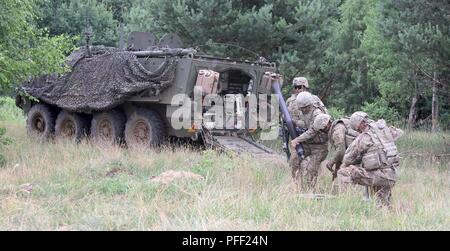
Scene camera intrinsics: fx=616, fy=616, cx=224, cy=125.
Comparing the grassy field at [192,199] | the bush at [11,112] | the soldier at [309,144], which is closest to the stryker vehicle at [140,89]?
the grassy field at [192,199]

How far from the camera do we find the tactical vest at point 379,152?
6668mm

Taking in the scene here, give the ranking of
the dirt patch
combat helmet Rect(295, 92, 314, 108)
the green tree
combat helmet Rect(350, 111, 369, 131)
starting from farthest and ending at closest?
the green tree < combat helmet Rect(295, 92, 314, 108) < the dirt patch < combat helmet Rect(350, 111, 369, 131)

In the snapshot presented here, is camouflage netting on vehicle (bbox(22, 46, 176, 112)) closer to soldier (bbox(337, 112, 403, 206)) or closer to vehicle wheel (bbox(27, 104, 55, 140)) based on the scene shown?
vehicle wheel (bbox(27, 104, 55, 140))

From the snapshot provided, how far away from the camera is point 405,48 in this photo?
35.4 feet

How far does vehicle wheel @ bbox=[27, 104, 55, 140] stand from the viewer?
13781 millimetres

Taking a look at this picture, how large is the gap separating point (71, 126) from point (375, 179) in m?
8.40

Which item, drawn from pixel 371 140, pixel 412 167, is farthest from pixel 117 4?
pixel 371 140

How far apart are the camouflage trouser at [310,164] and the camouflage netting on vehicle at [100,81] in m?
3.91

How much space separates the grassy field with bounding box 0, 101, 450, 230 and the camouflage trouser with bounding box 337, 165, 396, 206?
0.14 metres

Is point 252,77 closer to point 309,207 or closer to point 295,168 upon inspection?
point 295,168

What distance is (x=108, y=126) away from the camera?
12.4 m

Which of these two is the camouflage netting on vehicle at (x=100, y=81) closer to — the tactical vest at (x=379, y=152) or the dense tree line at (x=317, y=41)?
the dense tree line at (x=317, y=41)

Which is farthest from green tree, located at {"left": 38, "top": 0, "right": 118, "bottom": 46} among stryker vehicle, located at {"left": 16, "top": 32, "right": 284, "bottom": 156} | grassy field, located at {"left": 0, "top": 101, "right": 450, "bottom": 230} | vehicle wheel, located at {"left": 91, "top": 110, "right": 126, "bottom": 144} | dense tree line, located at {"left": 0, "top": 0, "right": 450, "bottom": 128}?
grassy field, located at {"left": 0, "top": 101, "right": 450, "bottom": 230}
